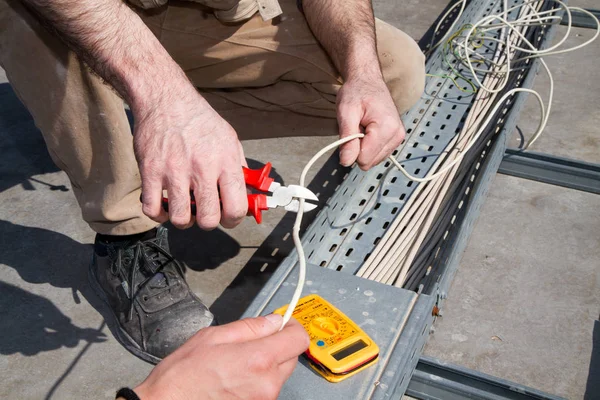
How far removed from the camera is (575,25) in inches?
113

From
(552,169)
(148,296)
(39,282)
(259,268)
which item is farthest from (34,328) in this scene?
(552,169)

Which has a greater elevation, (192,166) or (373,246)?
(192,166)

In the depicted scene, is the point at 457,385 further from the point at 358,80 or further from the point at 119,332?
the point at 119,332

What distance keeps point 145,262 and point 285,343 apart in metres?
0.74

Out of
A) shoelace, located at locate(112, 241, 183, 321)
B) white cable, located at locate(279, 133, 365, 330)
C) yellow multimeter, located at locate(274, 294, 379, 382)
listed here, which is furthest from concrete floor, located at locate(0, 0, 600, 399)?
white cable, located at locate(279, 133, 365, 330)

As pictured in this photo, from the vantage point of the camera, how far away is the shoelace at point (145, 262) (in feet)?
4.96

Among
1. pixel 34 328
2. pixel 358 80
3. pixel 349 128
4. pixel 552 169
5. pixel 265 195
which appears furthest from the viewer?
pixel 552 169

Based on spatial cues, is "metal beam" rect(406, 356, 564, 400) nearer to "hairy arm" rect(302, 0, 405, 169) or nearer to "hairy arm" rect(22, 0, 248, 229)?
"hairy arm" rect(302, 0, 405, 169)

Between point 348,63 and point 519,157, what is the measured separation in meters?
0.81

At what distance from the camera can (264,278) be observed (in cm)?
168

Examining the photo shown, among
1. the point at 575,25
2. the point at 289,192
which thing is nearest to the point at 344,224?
the point at 289,192

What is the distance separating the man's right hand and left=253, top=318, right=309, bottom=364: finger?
0.19 meters

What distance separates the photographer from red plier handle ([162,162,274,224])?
1.02 meters

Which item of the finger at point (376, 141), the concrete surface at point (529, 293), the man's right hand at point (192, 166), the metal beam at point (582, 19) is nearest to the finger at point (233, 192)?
the man's right hand at point (192, 166)
